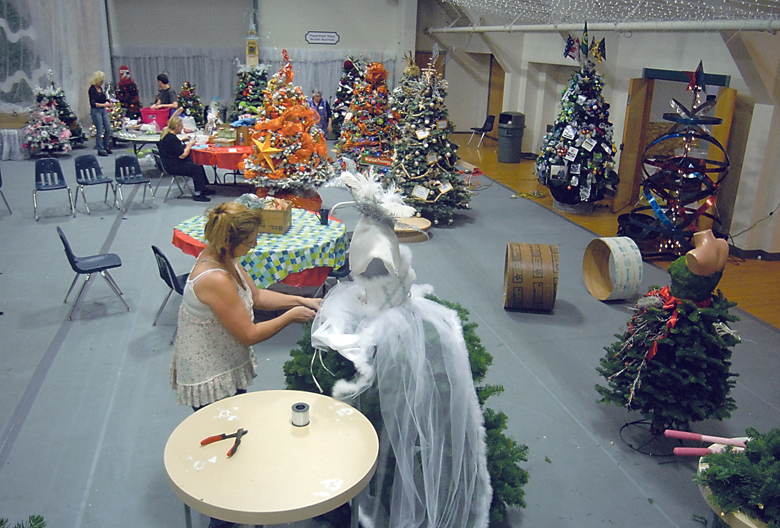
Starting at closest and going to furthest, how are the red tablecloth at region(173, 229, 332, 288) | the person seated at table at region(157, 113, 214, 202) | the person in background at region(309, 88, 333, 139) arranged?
the red tablecloth at region(173, 229, 332, 288) → the person seated at table at region(157, 113, 214, 202) → the person in background at region(309, 88, 333, 139)

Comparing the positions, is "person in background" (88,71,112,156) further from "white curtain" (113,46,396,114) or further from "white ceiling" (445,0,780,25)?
"white ceiling" (445,0,780,25)

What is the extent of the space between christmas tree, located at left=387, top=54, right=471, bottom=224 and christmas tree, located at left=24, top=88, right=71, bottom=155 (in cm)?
698

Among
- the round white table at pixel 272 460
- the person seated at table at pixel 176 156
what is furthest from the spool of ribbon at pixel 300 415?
the person seated at table at pixel 176 156

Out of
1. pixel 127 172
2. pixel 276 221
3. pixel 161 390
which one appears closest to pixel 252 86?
pixel 127 172

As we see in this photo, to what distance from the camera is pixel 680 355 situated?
12.2 ft

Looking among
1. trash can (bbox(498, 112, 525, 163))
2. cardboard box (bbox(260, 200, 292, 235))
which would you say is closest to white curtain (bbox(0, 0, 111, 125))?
trash can (bbox(498, 112, 525, 163))

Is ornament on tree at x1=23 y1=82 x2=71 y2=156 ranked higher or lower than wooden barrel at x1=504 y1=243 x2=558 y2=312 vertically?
higher

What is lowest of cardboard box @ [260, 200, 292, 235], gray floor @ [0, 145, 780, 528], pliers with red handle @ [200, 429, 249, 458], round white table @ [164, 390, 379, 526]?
gray floor @ [0, 145, 780, 528]

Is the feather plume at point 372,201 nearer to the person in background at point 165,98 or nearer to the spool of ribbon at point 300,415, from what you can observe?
the spool of ribbon at point 300,415

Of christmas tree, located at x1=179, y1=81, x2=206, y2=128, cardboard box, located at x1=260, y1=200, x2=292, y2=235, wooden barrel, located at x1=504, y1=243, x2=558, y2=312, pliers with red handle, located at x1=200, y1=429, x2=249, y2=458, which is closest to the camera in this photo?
pliers with red handle, located at x1=200, y1=429, x2=249, y2=458

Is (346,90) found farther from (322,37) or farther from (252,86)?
(322,37)

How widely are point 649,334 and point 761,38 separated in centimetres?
495

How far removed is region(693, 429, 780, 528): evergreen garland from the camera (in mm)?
2227

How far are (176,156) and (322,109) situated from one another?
232 inches
